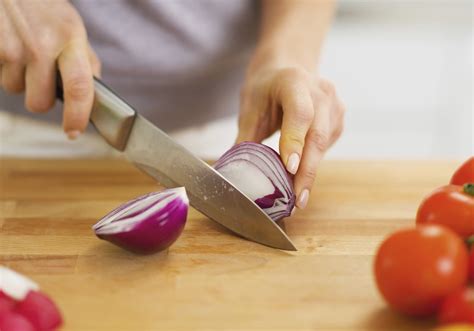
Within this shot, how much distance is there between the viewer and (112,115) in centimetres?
153

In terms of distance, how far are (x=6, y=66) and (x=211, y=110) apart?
637mm

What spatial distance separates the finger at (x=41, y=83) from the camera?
1.55m

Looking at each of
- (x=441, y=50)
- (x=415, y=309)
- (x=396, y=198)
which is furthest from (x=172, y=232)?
(x=441, y=50)

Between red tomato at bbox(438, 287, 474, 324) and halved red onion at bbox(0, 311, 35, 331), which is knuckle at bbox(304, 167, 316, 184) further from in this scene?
halved red onion at bbox(0, 311, 35, 331)

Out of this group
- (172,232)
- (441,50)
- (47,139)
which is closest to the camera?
(172,232)

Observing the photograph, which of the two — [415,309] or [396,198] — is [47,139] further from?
[415,309]

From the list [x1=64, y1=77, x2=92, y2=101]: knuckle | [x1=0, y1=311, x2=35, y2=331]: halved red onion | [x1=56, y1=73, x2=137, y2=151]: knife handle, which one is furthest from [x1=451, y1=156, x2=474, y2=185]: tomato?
[x1=0, y1=311, x2=35, y2=331]: halved red onion

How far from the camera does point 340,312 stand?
1125 millimetres

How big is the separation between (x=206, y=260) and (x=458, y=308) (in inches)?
18.3

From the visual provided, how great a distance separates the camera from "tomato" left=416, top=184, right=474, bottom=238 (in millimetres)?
1248

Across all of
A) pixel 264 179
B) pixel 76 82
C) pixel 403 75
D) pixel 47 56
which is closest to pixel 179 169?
pixel 264 179

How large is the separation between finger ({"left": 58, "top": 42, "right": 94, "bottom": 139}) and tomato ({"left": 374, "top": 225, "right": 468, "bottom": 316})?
733mm

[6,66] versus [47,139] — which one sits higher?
[6,66]

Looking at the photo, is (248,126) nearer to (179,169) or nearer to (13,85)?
(179,169)
